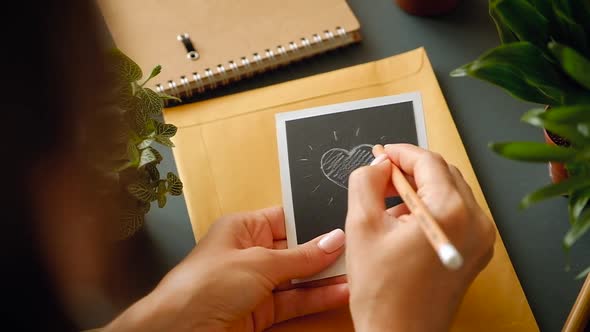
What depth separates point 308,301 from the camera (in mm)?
645

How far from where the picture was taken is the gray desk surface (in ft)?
2.13

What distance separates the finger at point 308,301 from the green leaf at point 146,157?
0.74 ft

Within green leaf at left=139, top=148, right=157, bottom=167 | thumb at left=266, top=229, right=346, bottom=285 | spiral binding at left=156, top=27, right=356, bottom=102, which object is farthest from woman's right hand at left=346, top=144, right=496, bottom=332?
spiral binding at left=156, top=27, right=356, bottom=102

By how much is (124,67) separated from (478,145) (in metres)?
0.47

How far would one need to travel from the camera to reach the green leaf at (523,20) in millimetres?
494

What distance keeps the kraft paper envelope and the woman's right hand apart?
193mm

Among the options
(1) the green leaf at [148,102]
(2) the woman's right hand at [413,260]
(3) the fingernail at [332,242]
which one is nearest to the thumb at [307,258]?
(3) the fingernail at [332,242]

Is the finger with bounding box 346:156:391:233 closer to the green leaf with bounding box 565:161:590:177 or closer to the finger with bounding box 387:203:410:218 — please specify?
Result: the finger with bounding box 387:203:410:218

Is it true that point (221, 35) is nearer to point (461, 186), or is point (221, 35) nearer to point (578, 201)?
point (461, 186)

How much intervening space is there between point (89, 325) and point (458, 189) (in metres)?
0.41

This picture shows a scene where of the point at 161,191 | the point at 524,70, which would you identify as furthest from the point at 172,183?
the point at 524,70

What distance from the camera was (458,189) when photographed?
528mm

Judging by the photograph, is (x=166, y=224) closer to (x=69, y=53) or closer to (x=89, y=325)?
(x=89, y=325)

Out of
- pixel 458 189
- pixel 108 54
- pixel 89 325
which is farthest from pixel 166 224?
pixel 458 189
